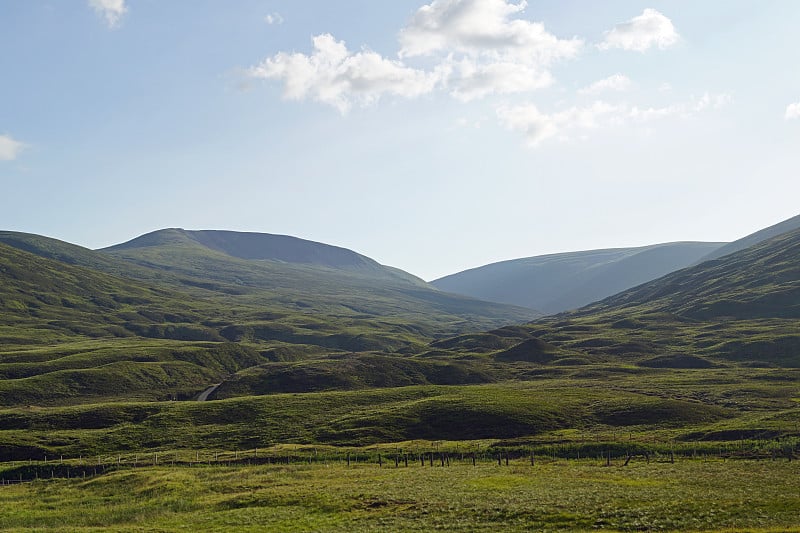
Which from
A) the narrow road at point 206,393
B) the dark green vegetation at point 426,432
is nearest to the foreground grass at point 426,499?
the dark green vegetation at point 426,432

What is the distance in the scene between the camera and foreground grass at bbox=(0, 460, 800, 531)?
41.9m

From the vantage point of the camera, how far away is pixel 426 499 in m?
49.8

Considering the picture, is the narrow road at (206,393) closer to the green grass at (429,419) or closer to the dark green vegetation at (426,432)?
the dark green vegetation at (426,432)

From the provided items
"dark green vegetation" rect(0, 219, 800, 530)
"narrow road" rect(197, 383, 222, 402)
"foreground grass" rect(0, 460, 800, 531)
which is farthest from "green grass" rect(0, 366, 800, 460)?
"foreground grass" rect(0, 460, 800, 531)

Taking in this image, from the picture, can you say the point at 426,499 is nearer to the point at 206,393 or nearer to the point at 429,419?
the point at 429,419

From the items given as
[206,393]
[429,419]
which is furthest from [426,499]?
[206,393]

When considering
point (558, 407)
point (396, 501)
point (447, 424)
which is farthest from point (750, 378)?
point (396, 501)

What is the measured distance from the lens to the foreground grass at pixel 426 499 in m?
41.9

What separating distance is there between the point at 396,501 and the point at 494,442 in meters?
44.3

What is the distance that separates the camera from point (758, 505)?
43.1m

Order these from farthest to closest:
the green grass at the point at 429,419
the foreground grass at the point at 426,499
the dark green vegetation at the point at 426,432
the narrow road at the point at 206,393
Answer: the narrow road at the point at 206,393, the green grass at the point at 429,419, the dark green vegetation at the point at 426,432, the foreground grass at the point at 426,499

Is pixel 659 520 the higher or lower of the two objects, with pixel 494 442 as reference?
higher

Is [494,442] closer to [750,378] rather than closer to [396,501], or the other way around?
[396,501]

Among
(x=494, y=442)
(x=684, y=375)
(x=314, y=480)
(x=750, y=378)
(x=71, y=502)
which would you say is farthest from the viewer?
(x=684, y=375)
